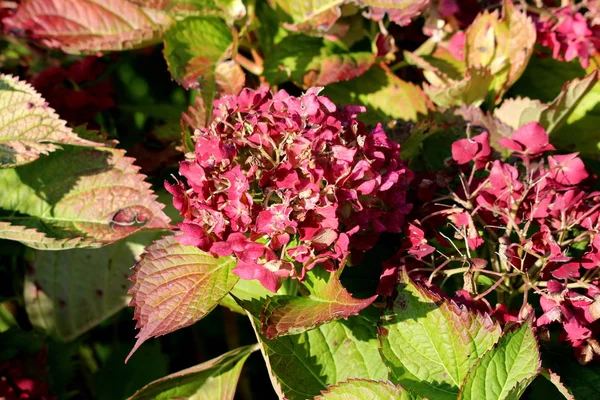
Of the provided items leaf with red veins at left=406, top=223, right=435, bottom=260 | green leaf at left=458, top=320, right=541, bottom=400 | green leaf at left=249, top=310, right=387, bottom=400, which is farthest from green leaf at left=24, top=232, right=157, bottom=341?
green leaf at left=458, top=320, right=541, bottom=400

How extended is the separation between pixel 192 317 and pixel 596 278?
1.63ft

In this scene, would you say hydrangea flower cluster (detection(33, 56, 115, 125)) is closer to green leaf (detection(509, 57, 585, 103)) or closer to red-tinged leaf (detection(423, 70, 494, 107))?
red-tinged leaf (detection(423, 70, 494, 107))

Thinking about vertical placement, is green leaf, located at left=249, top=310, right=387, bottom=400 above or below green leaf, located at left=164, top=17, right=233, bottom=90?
below

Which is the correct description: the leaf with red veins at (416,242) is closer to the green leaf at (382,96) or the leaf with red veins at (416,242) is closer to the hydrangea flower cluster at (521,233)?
the hydrangea flower cluster at (521,233)

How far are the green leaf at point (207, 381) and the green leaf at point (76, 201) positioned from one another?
21 centimetres

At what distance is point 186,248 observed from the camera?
3.05ft

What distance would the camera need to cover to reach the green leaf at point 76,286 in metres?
1.23

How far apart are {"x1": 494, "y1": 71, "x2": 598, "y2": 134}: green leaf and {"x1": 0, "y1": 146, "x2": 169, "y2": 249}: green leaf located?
587mm

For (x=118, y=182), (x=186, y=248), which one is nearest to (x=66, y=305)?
(x=118, y=182)

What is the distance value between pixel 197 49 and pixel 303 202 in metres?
0.50

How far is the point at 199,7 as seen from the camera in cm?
120

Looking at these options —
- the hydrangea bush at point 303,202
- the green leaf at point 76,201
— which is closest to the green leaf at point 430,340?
the hydrangea bush at point 303,202

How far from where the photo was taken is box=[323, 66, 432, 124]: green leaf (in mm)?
1251

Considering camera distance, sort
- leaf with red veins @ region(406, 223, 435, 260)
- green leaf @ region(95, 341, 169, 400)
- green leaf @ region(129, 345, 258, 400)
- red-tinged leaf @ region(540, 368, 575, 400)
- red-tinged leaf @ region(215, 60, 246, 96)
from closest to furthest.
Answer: red-tinged leaf @ region(540, 368, 575, 400) → leaf with red veins @ region(406, 223, 435, 260) → green leaf @ region(129, 345, 258, 400) → red-tinged leaf @ region(215, 60, 246, 96) → green leaf @ region(95, 341, 169, 400)
